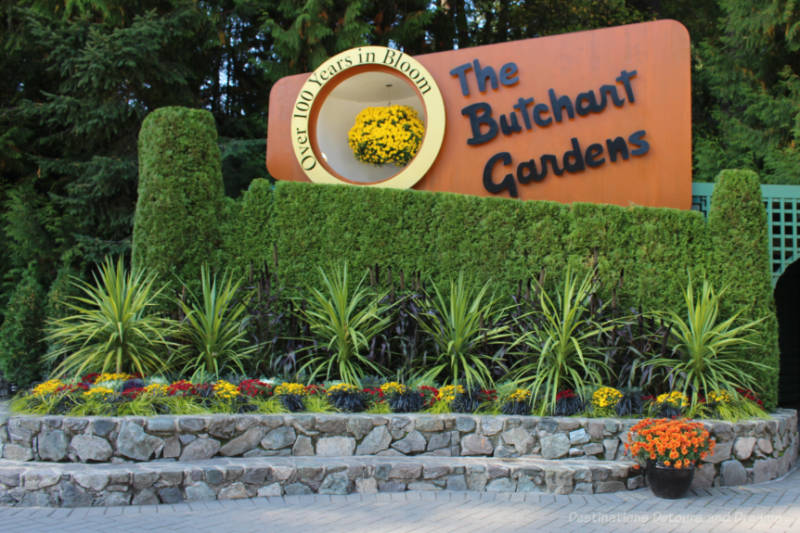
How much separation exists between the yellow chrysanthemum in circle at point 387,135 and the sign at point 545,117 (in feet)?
1.45

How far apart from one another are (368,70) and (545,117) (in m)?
2.49

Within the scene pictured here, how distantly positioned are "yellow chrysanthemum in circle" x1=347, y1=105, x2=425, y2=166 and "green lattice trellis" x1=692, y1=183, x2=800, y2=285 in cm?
373

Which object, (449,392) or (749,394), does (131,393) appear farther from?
(749,394)

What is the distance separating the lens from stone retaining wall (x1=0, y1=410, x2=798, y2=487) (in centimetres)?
545

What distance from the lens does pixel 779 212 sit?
8336 millimetres

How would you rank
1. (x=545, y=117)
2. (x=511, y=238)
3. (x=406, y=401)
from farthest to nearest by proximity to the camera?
(x=545, y=117), (x=511, y=238), (x=406, y=401)

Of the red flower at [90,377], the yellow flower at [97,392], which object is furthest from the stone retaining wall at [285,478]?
the red flower at [90,377]

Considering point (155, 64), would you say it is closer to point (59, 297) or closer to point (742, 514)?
point (59, 297)

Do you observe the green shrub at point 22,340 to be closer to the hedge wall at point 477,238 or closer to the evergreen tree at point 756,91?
the hedge wall at point 477,238

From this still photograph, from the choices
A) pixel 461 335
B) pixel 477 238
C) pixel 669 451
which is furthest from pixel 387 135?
pixel 669 451

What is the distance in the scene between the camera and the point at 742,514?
5.17 metres

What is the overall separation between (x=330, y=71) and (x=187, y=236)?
3251mm

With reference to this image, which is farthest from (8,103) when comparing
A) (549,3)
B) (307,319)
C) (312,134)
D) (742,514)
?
(742,514)

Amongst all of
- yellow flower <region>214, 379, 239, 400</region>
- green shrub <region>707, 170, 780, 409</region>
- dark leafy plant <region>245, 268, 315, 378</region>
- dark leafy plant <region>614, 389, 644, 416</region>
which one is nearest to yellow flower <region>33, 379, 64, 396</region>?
yellow flower <region>214, 379, 239, 400</region>
